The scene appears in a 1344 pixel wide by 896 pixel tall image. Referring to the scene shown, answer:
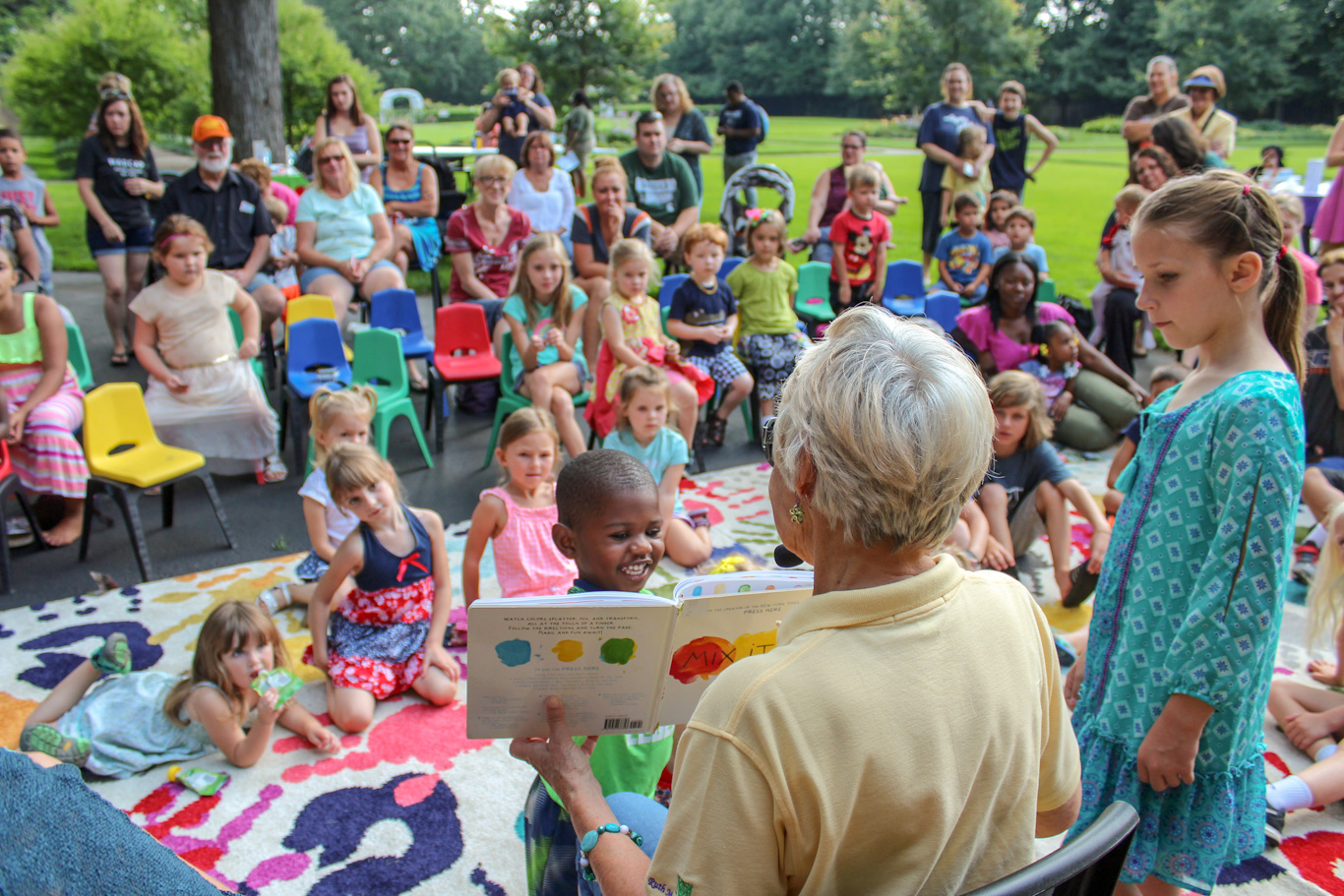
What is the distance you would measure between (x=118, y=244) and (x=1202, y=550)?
7.00 meters

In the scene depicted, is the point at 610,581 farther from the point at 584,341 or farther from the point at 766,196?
the point at 766,196

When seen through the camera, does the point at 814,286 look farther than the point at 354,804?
Yes

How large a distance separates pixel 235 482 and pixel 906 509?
4654 millimetres

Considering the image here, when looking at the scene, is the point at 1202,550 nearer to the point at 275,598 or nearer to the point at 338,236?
the point at 275,598

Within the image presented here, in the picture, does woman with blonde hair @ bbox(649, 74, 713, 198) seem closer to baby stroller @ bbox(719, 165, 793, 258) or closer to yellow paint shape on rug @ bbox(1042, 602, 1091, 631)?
baby stroller @ bbox(719, 165, 793, 258)

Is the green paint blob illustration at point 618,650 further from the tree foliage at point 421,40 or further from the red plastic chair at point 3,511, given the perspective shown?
the tree foliage at point 421,40

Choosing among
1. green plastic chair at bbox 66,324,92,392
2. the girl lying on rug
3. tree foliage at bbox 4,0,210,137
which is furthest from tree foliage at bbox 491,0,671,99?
the girl lying on rug

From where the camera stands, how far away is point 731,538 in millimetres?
4277

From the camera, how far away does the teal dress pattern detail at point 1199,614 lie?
1556mm

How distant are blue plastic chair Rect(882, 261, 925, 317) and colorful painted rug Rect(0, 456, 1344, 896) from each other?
12.4 ft

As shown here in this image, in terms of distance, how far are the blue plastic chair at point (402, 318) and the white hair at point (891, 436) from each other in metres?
4.87

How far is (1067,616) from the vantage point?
12.2 feet

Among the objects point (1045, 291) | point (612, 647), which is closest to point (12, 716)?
point (612, 647)

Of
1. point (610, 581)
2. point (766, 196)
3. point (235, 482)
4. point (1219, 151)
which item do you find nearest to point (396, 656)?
point (610, 581)
